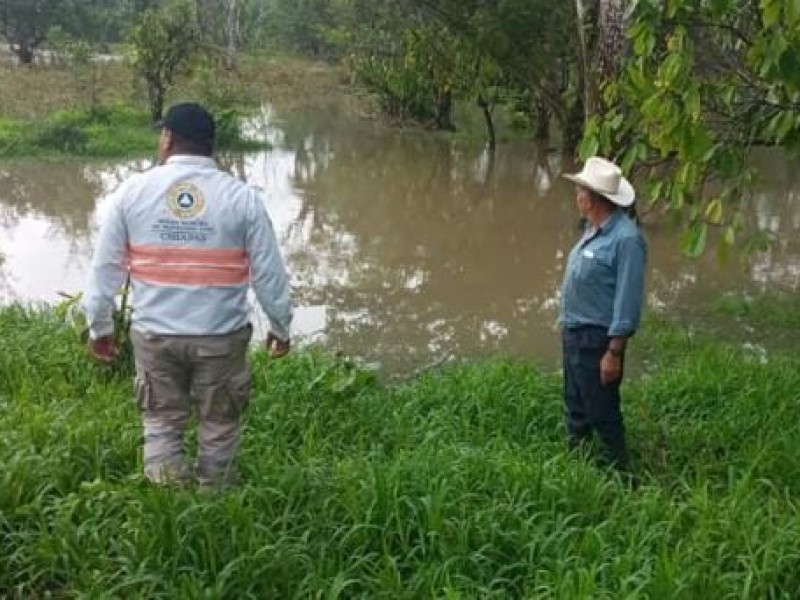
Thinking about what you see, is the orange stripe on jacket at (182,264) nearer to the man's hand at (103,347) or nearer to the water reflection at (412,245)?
the man's hand at (103,347)

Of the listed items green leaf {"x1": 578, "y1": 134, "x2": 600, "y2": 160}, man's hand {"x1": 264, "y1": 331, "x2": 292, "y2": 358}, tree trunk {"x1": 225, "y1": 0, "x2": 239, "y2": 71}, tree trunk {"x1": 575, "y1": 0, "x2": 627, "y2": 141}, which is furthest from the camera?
tree trunk {"x1": 225, "y1": 0, "x2": 239, "y2": 71}

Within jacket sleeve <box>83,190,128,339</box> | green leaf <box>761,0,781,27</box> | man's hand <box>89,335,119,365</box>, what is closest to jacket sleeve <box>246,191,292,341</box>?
jacket sleeve <box>83,190,128,339</box>

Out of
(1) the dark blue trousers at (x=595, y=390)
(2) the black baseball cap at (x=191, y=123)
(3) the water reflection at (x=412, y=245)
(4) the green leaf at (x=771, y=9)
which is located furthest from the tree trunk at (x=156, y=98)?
(4) the green leaf at (x=771, y=9)

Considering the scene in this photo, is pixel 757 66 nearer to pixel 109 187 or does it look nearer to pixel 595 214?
pixel 595 214

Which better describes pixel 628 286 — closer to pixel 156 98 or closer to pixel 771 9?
pixel 771 9

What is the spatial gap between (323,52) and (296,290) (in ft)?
136

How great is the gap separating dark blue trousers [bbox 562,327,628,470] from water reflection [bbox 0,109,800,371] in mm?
2215

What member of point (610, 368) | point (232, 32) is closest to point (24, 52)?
point (232, 32)

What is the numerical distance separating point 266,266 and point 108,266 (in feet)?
1.83

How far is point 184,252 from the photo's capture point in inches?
130

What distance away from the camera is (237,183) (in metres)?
3.40

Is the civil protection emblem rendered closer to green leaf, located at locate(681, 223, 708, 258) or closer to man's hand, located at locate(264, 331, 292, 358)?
man's hand, located at locate(264, 331, 292, 358)

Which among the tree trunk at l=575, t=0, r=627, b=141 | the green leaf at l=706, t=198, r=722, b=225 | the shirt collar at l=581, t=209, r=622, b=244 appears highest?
→ the tree trunk at l=575, t=0, r=627, b=141

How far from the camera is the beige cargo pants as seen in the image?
342 cm
